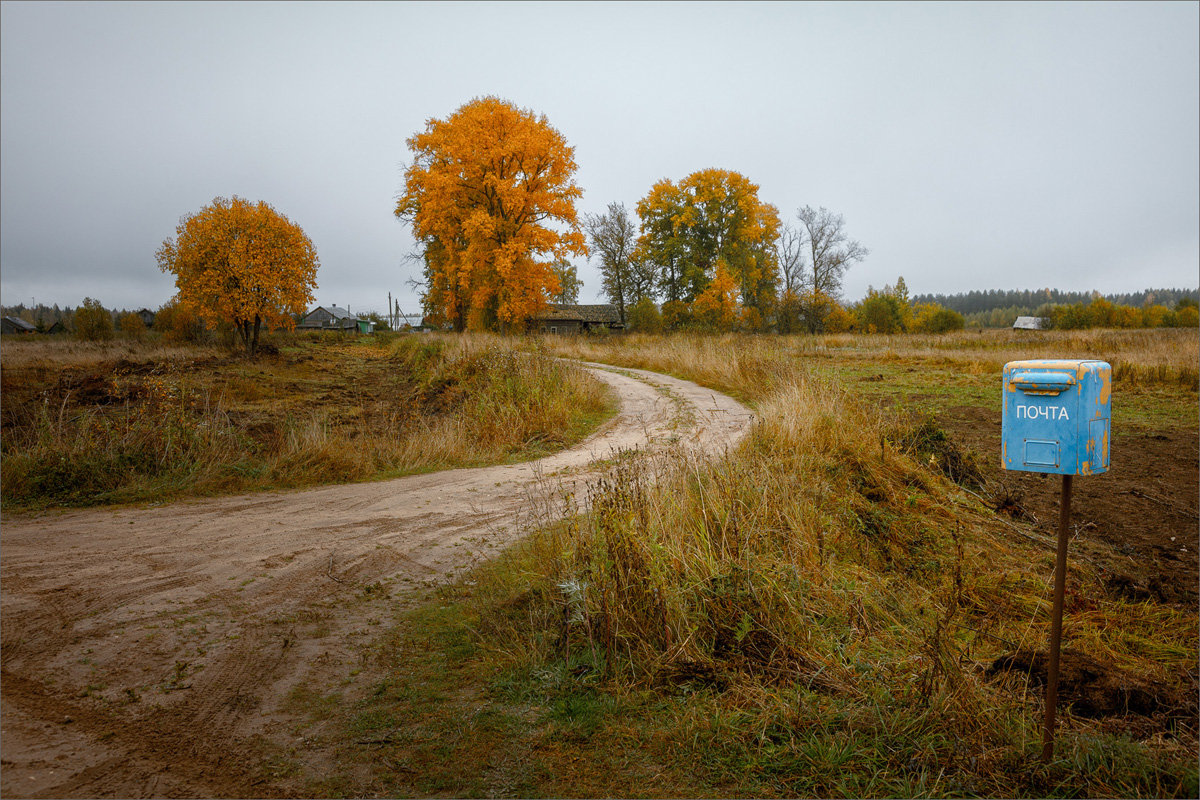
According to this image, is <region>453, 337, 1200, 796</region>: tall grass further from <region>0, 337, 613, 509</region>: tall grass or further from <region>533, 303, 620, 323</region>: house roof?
<region>533, 303, 620, 323</region>: house roof

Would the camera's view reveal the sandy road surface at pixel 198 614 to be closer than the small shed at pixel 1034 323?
Yes

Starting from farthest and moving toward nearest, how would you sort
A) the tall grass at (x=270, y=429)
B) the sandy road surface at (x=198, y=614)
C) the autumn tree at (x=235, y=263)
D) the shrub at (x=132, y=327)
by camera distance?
the shrub at (x=132, y=327), the autumn tree at (x=235, y=263), the tall grass at (x=270, y=429), the sandy road surface at (x=198, y=614)

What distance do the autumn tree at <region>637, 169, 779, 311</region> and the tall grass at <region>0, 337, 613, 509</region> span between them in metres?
30.9

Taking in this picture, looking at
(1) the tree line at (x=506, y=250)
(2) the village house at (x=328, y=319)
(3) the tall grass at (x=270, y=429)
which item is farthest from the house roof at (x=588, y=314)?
(3) the tall grass at (x=270, y=429)

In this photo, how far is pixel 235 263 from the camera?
2756cm

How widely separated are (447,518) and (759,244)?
48.2m

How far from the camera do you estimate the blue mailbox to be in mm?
2789

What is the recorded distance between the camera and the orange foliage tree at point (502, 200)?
29891 millimetres

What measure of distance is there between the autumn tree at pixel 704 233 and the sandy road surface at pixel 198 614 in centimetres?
4102

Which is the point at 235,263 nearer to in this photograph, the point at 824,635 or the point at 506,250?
the point at 506,250

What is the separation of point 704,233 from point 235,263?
32141 mm

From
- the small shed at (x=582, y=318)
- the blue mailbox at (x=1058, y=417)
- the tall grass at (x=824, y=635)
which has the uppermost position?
the small shed at (x=582, y=318)

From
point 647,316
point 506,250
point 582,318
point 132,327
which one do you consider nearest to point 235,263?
point 506,250

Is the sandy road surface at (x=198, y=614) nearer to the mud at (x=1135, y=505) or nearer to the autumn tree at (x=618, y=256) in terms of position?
the mud at (x=1135, y=505)
